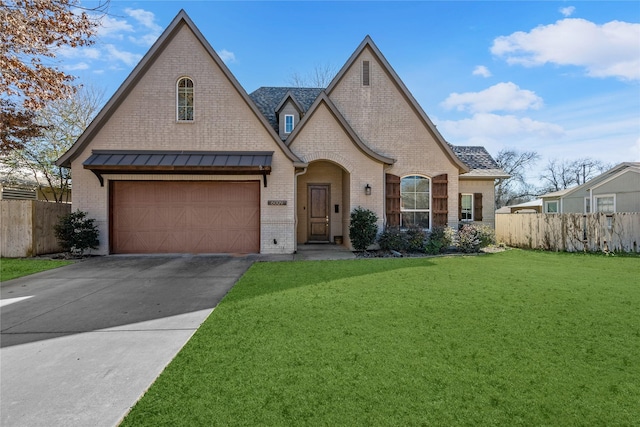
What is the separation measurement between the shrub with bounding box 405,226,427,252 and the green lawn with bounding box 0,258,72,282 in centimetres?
1144

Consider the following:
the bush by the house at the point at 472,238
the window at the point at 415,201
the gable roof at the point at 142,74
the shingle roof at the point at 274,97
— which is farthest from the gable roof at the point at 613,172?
the gable roof at the point at 142,74

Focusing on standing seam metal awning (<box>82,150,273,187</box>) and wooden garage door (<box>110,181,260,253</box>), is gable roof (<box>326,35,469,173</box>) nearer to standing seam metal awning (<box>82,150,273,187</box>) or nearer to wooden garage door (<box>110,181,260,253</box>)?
standing seam metal awning (<box>82,150,273,187</box>)

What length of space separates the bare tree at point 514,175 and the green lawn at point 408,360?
142 ft

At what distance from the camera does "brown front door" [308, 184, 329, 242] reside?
1424 cm

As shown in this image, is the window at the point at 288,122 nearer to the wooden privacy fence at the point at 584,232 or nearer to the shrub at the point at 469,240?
the shrub at the point at 469,240

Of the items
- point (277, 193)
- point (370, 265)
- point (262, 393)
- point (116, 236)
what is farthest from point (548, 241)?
point (116, 236)

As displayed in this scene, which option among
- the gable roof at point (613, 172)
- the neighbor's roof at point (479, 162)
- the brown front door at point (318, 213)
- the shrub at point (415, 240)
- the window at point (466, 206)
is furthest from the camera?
the gable roof at point (613, 172)

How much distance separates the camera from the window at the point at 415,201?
1304cm

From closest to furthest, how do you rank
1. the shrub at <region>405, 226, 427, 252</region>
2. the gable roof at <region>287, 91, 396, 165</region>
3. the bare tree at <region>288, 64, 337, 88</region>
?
the shrub at <region>405, 226, 427, 252</region> → the gable roof at <region>287, 91, 396, 165</region> → the bare tree at <region>288, 64, 337, 88</region>

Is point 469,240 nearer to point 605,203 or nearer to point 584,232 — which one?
point 584,232

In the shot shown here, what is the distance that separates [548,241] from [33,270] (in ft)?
59.6

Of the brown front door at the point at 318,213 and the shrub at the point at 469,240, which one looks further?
the brown front door at the point at 318,213

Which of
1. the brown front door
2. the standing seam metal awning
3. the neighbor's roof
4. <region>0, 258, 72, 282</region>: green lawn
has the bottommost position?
<region>0, 258, 72, 282</region>: green lawn

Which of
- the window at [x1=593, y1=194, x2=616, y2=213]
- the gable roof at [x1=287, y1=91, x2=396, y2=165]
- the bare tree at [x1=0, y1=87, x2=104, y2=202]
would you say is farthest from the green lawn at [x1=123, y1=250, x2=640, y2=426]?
the bare tree at [x1=0, y1=87, x2=104, y2=202]
